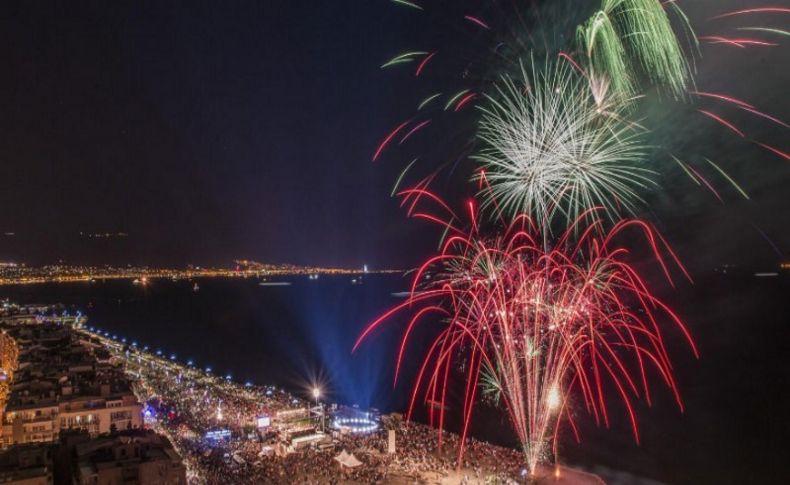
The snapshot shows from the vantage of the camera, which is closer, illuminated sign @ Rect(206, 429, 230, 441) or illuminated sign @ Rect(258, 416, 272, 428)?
illuminated sign @ Rect(206, 429, 230, 441)

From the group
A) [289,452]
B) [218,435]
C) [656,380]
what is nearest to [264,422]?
[218,435]

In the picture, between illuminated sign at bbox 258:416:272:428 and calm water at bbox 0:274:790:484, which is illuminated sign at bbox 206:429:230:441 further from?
calm water at bbox 0:274:790:484

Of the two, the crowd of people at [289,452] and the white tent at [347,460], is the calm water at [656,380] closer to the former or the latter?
the crowd of people at [289,452]

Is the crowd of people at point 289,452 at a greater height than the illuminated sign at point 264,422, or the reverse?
the illuminated sign at point 264,422

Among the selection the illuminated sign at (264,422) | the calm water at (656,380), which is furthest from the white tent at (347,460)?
the calm water at (656,380)

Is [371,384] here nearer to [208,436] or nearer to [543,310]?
[208,436]

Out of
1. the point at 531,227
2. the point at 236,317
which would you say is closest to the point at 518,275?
the point at 531,227

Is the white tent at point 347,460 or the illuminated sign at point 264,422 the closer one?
the white tent at point 347,460

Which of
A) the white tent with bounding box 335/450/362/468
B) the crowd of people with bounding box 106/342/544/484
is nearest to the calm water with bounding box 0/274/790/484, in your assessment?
the crowd of people with bounding box 106/342/544/484
